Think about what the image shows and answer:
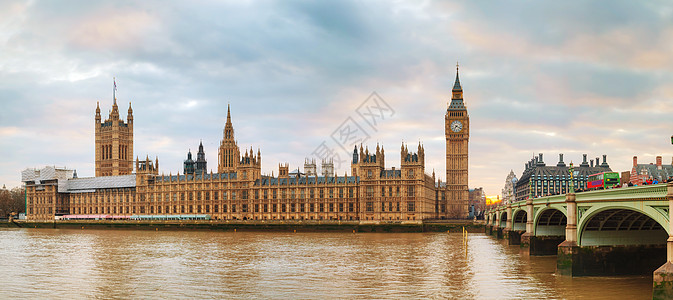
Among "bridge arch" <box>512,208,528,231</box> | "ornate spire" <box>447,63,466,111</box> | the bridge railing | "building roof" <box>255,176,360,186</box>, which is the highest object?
"ornate spire" <box>447,63,466,111</box>

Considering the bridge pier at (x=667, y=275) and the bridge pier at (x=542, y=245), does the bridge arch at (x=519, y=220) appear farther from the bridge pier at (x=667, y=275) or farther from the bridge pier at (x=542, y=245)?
the bridge pier at (x=667, y=275)

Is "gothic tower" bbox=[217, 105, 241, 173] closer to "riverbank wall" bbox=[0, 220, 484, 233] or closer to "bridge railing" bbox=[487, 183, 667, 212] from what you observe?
"riverbank wall" bbox=[0, 220, 484, 233]

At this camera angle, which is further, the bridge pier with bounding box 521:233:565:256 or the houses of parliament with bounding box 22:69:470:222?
the houses of parliament with bounding box 22:69:470:222

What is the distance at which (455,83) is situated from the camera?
14025 centimetres

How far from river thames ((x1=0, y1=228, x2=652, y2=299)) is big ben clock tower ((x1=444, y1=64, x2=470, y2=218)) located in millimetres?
65872

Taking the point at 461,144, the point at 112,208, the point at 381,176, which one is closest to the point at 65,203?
the point at 112,208

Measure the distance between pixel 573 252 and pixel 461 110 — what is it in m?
97.6

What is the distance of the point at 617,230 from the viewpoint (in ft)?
130

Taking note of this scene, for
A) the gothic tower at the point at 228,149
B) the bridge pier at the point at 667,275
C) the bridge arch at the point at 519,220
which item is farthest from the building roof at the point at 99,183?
the bridge pier at the point at 667,275

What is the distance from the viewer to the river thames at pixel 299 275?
35719 millimetres

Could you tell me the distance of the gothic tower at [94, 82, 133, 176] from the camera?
630ft

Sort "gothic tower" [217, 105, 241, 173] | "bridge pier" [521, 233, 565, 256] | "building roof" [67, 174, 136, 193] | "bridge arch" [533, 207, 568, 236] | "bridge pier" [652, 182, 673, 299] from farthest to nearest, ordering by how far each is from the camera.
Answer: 1. "gothic tower" [217, 105, 241, 173]
2. "building roof" [67, 174, 136, 193]
3. "bridge arch" [533, 207, 568, 236]
4. "bridge pier" [521, 233, 565, 256]
5. "bridge pier" [652, 182, 673, 299]

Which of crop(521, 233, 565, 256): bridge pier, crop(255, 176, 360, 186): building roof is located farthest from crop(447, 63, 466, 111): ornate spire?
crop(521, 233, 565, 256): bridge pier

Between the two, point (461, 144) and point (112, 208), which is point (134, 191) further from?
point (461, 144)
